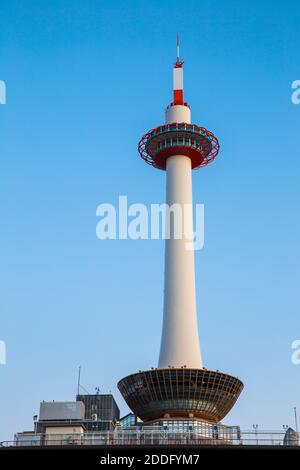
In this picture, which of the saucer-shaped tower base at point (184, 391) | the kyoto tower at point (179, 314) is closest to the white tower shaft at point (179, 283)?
the kyoto tower at point (179, 314)

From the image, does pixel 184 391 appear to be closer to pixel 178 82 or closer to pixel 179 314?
pixel 179 314

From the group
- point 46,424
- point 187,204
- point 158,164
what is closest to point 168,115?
point 158,164

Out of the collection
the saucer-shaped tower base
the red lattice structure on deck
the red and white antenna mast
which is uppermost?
the red and white antenna mast

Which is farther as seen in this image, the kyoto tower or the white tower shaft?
the white tower shaft

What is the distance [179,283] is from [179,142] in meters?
21.4

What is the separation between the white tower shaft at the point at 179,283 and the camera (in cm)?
9594

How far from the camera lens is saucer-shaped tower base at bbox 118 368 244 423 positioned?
3531 inches

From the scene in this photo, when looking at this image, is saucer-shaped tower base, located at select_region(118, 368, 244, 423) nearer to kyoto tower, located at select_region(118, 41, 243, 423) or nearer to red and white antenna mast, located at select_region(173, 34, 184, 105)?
kyoto tower, located at select_region(118, 41, 243, 423)

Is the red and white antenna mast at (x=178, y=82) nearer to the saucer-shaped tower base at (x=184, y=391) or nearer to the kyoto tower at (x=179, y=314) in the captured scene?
the kyoto tower at (x=179, y=314)

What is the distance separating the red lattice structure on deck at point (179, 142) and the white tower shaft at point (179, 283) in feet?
4.76

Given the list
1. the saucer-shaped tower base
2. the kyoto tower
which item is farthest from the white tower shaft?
the saucer-shaped tower base
